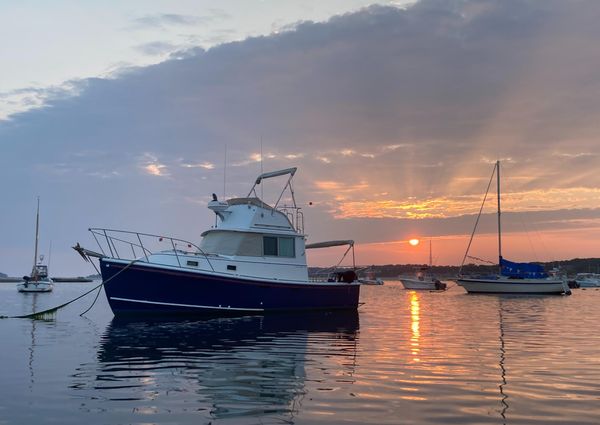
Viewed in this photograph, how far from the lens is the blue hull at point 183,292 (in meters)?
22.5

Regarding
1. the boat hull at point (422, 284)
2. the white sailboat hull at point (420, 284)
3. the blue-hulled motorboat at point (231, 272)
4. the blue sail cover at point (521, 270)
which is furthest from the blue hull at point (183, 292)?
the white sailboat hull at point (420, 284)

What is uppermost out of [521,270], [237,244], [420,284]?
[237,244]

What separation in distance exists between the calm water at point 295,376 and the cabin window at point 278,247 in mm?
6421

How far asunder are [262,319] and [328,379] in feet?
43.4

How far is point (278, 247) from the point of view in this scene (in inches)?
1027

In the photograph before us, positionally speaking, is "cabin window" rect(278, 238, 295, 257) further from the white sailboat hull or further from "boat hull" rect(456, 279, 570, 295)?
the white sailboat hull

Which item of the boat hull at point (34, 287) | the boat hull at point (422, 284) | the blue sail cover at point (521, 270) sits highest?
the blue sail cover at point (521, 270)

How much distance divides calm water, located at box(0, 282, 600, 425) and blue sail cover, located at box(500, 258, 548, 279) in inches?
1632

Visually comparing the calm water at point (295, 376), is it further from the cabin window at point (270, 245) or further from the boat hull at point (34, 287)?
the boat hull at point (34, 287)

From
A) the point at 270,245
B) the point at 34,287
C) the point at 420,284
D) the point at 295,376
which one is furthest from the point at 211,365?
the point at 420,284

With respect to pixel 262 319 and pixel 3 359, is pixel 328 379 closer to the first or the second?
pixel 3 359

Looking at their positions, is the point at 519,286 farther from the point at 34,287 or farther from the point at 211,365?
the point at 34,287

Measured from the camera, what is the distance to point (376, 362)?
12672 mm

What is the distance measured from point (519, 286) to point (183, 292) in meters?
44.3
